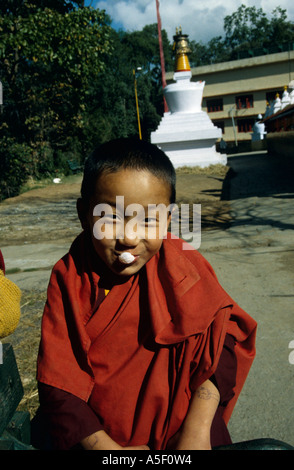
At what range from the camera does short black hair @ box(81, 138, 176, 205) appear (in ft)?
3.88

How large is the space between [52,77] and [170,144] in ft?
13.0

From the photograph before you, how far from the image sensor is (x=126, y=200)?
1.17 m

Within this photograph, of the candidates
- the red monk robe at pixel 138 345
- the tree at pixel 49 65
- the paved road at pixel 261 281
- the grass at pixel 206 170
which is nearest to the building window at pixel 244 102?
the tree at pixel 49 65

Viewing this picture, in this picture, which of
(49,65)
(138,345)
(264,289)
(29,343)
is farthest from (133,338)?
(49,65)

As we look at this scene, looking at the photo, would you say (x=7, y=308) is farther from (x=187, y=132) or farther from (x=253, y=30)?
(x=253, y=30)

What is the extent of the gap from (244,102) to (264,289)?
103 feet

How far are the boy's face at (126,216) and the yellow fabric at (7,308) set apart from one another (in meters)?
0.33

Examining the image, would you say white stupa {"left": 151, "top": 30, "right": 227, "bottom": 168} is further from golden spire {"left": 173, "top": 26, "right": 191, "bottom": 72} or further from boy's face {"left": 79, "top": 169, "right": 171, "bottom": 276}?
boy's face {"left": 79, "top": 169, "right": 171, "bottom": 276}

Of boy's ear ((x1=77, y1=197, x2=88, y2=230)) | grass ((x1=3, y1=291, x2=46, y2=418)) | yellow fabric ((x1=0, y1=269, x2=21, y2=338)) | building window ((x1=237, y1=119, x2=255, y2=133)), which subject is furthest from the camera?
building window ((x1=237, y1=119, x2=255, y2=133))

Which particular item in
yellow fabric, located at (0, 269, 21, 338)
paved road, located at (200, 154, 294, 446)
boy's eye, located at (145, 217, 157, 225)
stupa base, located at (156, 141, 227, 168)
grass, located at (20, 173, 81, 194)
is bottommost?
grass, located at (20, 173, 81, 194)

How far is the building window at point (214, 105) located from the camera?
3222 cm

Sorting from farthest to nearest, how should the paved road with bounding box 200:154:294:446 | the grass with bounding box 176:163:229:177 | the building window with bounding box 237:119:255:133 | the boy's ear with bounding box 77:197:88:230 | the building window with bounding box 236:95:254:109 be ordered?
the building window with bounding box 237:119:255:133 < the building window with bounding box 236:95:254:109 < the grass with bounding box 176:163:229:177 < the paved road with bounding box 200:154:294:446 < the boy's ear with bounding box 77:197:88:230

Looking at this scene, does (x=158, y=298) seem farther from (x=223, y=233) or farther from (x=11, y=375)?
(x=223, y=233)

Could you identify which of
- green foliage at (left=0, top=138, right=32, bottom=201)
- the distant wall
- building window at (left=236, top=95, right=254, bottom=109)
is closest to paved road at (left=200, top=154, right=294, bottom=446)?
the distant wall
